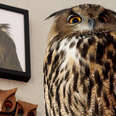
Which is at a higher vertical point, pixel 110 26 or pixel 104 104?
pixel 110 26

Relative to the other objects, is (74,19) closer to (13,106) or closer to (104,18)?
(104,18)

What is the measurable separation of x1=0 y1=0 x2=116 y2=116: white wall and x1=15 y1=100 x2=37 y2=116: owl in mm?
54

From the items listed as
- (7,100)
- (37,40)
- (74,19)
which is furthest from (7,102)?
(74,19)

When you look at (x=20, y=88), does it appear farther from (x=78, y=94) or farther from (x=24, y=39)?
(x=78, y=94)

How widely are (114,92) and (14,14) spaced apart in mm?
810

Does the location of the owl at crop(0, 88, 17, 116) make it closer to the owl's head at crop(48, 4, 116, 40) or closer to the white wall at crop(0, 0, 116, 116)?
the white wall at crop(0, 0, 116, 116)

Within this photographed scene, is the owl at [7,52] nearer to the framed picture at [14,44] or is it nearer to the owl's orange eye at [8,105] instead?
the framed picture at [14,44]

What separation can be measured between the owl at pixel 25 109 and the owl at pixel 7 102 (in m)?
0.02

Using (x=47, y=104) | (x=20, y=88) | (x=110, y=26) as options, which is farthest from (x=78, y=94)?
(x=20, y=88)

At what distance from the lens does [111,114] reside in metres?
1.06

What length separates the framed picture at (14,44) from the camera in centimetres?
159

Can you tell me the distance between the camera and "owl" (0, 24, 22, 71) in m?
1.61

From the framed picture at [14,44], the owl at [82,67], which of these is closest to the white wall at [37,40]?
the framed picture at [14,44]

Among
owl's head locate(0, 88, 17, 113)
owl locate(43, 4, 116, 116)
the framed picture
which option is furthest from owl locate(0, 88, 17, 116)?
owl locate(43, 4, 116, 116)
